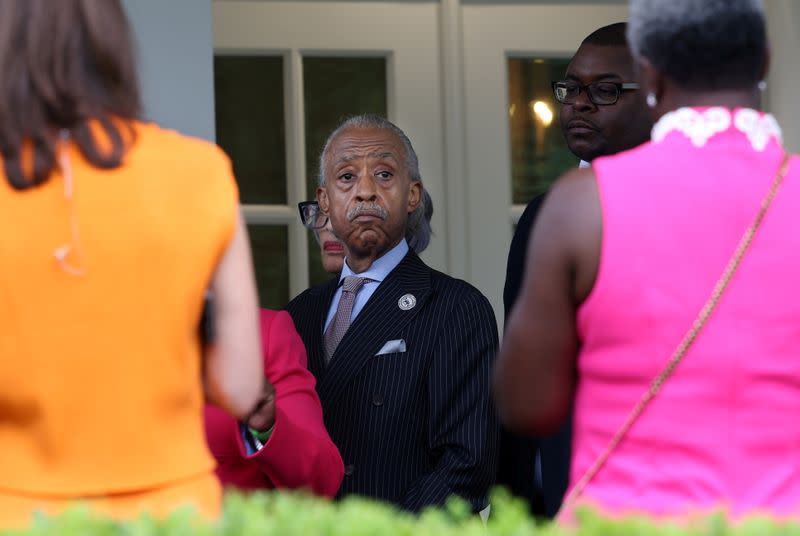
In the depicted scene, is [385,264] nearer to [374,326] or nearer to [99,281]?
[374,326]

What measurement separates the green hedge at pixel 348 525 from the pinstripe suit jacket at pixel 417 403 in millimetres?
1747

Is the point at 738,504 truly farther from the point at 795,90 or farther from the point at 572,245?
the point at 795,90

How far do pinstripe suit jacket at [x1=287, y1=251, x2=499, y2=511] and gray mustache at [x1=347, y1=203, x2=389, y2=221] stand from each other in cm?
34

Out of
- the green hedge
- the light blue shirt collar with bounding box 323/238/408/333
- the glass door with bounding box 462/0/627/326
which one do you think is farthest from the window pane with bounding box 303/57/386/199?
the green hedge

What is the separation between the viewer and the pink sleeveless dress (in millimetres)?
2371

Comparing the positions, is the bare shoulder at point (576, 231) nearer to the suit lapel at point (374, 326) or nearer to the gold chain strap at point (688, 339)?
the gold chain strap at point (688, 339)

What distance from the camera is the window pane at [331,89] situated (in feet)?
19.6

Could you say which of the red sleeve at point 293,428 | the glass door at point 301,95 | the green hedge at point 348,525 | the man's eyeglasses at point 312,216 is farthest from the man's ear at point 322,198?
the green hedge at point 348,525

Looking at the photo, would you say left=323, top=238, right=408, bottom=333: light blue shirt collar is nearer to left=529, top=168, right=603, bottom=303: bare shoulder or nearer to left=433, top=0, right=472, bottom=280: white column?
left=433, top=0, right=472, bottom=280: white column

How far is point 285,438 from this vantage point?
3281 millimetres

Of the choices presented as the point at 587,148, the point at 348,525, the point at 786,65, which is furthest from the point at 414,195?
the point at 348,525

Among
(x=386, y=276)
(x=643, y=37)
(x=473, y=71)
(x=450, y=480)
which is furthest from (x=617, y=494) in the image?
(x=473, y=71)

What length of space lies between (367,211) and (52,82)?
215 centimetres

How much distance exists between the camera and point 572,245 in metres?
2.41
